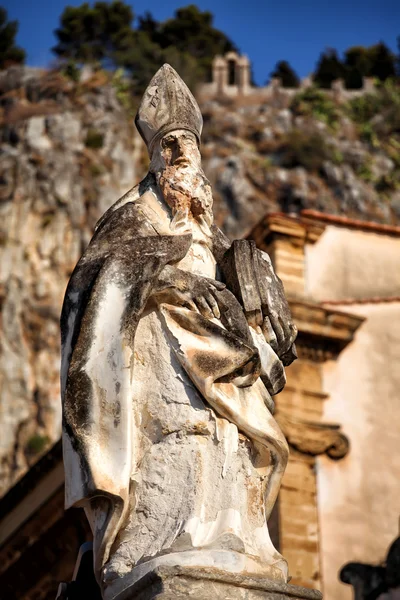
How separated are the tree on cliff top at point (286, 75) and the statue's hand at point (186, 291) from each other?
73.1m

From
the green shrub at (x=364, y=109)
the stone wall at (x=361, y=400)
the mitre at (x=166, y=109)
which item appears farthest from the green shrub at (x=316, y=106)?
the mitre at (x=166, y=109)

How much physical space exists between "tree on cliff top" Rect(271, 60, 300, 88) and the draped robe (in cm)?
7320

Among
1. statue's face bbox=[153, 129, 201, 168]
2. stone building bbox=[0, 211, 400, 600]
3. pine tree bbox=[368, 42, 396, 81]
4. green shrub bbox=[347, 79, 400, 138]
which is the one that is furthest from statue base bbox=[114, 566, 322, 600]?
pine tree bbox=[368, 42, 396, 81]

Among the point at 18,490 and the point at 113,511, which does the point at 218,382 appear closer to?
the point at 113,511

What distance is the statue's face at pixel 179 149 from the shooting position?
4.30 metres

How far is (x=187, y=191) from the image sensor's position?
4.24m

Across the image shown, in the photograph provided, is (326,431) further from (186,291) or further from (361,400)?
(186,291)

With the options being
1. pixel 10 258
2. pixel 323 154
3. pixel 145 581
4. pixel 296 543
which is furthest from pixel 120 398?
pixel 323 154

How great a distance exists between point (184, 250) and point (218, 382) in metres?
0.52

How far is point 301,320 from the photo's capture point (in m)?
12.0

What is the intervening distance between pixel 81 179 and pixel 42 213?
3247 mm

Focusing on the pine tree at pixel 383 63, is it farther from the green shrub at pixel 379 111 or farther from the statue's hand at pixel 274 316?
the statue's hand at pixel 274 316

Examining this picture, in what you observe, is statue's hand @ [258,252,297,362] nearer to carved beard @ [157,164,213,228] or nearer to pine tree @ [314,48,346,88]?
carved beard @ [157,164,213,228]

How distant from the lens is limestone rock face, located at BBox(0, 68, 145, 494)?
4194 centimetres
